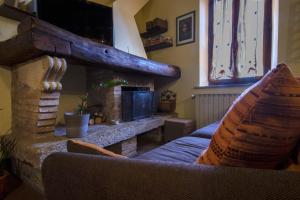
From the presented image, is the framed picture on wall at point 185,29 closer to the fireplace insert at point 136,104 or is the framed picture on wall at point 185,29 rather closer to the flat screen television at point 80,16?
the fireplace insert at point 136,104

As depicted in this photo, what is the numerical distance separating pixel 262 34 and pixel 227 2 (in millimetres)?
776

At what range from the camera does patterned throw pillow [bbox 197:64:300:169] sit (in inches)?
18.7

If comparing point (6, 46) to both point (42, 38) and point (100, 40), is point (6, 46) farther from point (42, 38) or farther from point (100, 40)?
point (100, 40)

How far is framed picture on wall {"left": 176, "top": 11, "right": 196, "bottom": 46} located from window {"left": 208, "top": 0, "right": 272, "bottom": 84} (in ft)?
0.95

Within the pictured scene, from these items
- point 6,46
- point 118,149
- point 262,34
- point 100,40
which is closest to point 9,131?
point 6,46

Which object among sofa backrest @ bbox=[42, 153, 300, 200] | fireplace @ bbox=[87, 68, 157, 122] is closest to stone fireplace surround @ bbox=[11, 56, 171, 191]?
fireplace @ bbox=[87, 68, 157, 122]

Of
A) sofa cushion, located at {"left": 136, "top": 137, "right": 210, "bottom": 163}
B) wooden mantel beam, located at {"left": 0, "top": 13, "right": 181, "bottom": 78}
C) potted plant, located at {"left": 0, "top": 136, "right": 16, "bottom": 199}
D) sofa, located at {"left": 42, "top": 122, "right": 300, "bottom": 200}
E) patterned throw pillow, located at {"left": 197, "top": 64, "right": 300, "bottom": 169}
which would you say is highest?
wooden mantel beam, located at {"left": 0, "top": 13, "right": 181, "bottom": 78}

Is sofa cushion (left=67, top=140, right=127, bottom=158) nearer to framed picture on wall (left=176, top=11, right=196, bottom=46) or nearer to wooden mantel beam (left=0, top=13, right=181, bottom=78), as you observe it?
wooden mantel beam (left=0, top=13, right=181, bottom=78)

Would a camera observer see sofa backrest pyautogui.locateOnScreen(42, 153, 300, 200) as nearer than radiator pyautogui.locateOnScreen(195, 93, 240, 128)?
Yes

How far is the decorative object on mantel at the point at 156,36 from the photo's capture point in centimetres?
332

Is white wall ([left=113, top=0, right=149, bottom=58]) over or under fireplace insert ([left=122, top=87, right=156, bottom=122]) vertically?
over

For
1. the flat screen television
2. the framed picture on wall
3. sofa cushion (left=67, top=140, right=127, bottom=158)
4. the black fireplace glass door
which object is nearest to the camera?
sofa cushion (left=67, top=140, right=127, bottom=158)

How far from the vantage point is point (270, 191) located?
370 millimetres

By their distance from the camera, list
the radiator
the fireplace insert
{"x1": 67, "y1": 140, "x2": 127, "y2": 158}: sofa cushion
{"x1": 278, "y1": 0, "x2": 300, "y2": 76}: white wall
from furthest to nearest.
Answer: the radiator, the fireplace insert, {"x1": 278, "y1": 0, "x2": 300, "y2": 76}: white wall, {"x1": 67, "y1": 140, "x2": 127, "y2": 158}: sofa cushion
